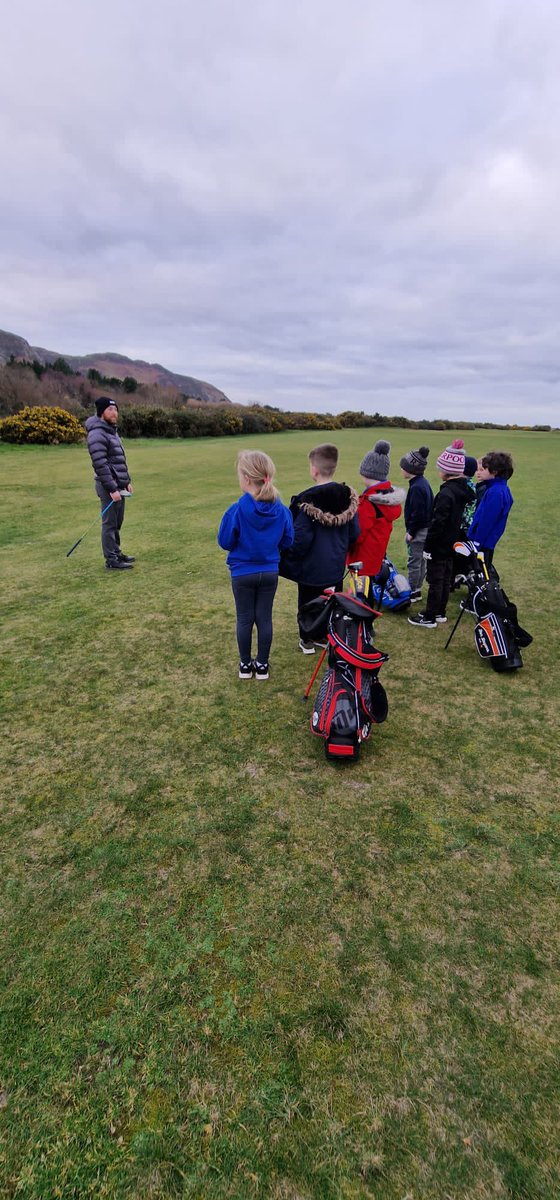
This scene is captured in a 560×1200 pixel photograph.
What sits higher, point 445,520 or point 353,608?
point 445,520

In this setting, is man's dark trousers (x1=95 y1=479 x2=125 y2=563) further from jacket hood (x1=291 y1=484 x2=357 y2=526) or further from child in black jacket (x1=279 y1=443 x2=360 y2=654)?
jacket hood (x1=291 y1=484 x2=357 y2=526)

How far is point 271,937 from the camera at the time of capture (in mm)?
2316

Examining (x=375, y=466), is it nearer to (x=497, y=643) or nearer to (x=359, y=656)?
(x=497, y=643)

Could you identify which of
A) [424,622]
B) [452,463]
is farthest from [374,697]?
[452,463]

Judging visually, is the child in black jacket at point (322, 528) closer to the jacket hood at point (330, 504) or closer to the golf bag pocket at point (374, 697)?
the jacket hood at point (330, 504)

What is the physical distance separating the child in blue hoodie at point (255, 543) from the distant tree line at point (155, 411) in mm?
22451

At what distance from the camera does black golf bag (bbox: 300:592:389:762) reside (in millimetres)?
3439

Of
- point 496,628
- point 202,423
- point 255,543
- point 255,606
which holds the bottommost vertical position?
point 496,628

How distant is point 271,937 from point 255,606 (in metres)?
2.64

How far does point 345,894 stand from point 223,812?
885 mm

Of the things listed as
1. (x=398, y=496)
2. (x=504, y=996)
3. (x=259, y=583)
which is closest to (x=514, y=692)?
(x=398, y=496)

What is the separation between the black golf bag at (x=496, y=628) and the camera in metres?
4.82

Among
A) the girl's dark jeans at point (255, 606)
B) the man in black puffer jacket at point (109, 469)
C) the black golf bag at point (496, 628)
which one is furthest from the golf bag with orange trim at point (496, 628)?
the man in black puffer jacket at point (109, 469)

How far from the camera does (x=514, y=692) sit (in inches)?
178
